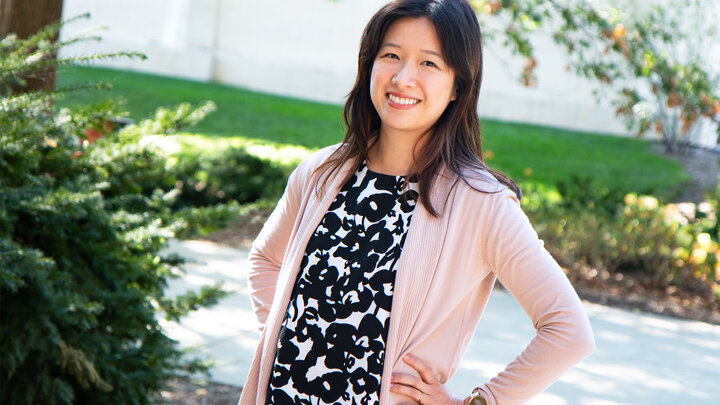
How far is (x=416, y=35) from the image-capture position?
2055 millimetres

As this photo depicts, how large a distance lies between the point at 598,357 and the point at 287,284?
3845 mm

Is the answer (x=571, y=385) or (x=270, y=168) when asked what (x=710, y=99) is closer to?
(x=571, y=385)

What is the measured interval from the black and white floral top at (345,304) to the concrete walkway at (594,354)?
6.63 ft

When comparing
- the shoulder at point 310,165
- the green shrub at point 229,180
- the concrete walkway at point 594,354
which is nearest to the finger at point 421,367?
the shoulder at point 310,165

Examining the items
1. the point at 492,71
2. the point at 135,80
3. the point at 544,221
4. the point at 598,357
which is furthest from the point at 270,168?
the point at 492,71

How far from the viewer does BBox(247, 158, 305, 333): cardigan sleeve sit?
7.66 ft

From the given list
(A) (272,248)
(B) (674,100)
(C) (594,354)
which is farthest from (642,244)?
(A) (272,248)

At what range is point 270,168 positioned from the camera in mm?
9031

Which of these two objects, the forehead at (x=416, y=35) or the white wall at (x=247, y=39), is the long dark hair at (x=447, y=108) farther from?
the white wall at (x=247, y=39)

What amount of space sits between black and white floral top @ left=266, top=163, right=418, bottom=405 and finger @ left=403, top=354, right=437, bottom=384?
0.07 metres

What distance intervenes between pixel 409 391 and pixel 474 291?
0.28 metres

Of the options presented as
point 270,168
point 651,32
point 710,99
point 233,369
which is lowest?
point 233,369

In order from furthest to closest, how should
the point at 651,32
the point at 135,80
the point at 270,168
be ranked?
1. the point at 135,80
2. the point at 270,168
3. the point at 651,32

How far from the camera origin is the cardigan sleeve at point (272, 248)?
234 centimetres
